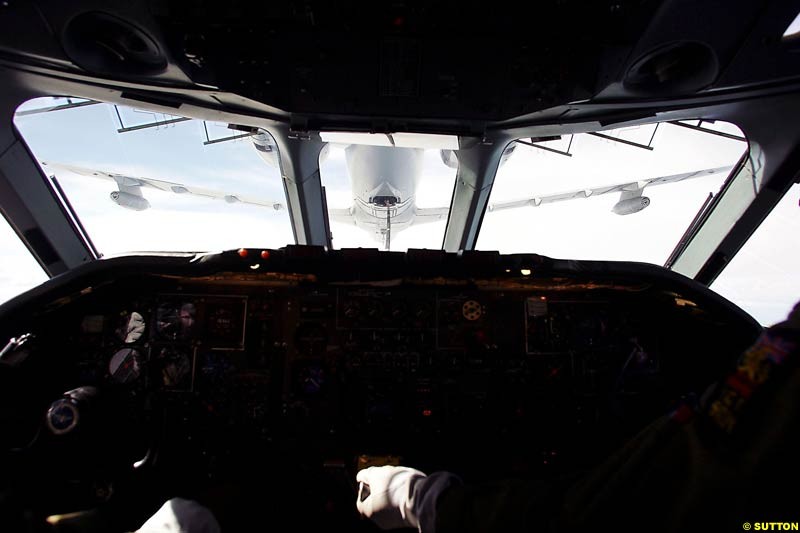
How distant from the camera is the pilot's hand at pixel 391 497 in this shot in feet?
4.66

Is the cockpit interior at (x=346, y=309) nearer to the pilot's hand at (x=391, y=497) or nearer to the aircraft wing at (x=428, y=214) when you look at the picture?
the pilot's hand at (x=391, y=497)

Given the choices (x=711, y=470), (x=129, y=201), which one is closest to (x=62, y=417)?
(x=711, y=470)

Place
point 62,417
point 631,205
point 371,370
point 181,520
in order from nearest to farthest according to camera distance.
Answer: point 181,520 < point 62,417 < point 371,370 < point 631,205

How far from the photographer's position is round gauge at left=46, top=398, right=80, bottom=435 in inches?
63.5

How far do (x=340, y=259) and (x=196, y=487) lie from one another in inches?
58.7

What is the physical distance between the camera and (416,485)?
4.49 feet

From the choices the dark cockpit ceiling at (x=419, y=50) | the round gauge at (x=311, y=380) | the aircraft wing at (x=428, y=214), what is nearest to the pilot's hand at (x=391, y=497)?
the round gauge at (x=311, y=380)

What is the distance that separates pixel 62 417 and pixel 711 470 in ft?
7.22

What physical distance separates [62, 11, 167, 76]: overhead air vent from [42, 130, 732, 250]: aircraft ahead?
1.22 m

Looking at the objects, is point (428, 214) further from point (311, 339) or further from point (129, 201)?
point (311, 339)

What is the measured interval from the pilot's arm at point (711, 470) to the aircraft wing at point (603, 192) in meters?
4.25

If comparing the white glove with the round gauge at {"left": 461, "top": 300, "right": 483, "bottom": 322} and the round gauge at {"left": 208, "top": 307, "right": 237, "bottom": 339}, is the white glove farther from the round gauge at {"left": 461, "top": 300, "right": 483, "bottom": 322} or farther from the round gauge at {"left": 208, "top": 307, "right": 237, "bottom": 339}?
the round gauge at {"left": 461, "top": 300, "right": 483, "bottom": 322}

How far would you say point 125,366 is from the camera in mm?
2123

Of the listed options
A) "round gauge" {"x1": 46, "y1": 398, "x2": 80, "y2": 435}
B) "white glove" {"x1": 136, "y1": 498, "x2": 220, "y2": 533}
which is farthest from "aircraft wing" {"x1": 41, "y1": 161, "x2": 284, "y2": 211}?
"white glove" {"x1": 136, "y1": 498, "x2": 220, "y2": 533}
